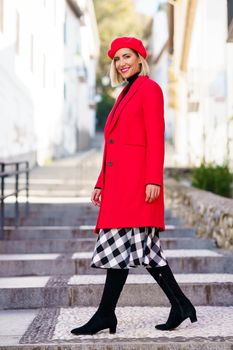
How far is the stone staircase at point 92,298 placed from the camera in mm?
3812

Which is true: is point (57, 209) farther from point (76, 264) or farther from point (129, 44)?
point (129, 44)

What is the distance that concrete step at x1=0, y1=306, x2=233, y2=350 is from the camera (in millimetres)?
3686

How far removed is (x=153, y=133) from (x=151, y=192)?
308 mm

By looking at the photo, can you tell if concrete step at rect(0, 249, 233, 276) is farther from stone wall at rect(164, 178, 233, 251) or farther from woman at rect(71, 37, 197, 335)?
woman at rect(71, 37, 197, 335)

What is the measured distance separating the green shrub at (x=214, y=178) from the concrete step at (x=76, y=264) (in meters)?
3.33

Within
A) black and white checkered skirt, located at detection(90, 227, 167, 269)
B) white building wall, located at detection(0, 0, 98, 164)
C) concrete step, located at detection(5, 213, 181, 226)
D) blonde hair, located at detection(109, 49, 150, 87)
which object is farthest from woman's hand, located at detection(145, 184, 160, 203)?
white building wall, located at detection(0, 0, 98, 164)

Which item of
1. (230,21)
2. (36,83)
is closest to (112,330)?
(230,21)

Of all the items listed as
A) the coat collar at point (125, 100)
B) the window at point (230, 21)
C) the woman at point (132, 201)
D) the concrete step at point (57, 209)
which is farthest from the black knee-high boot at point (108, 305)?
the concrete step at point (57, 209)

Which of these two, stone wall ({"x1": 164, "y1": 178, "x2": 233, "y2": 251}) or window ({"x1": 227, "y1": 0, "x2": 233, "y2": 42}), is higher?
window ({"x1": 227, "y1": 0, "x2": 233, "y2": 42})

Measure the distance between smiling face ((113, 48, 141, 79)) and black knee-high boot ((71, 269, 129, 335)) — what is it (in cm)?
107

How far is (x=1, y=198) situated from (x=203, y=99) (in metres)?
9.22

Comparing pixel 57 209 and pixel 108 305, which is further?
pixel 57 209

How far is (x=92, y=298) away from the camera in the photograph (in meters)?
4.91

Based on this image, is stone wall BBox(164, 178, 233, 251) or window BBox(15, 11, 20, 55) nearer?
stone wall BBox(164, 178, 233, 251)
